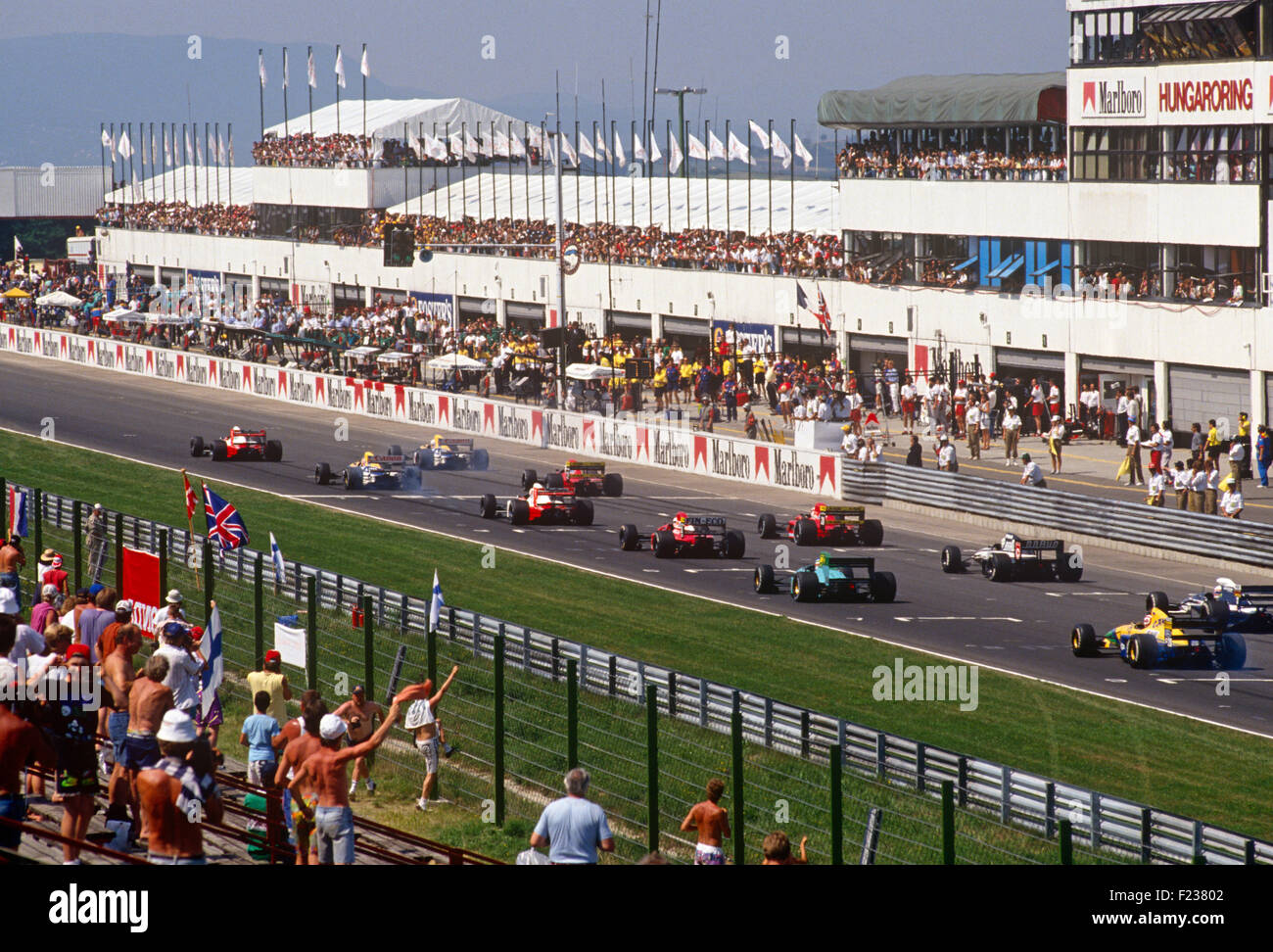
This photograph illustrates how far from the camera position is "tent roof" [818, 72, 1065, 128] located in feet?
184

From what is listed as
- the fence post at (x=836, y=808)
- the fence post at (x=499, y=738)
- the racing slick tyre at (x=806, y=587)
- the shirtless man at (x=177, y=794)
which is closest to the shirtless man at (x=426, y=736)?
the fence post at (x=499, y=738)

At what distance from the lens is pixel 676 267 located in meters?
66.1

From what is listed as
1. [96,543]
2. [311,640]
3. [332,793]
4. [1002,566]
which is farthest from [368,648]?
[1002,566]

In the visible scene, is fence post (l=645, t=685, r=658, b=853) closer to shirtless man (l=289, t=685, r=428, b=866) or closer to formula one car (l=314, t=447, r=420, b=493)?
shirtless man (l=289, t=685, r=428, b=866)

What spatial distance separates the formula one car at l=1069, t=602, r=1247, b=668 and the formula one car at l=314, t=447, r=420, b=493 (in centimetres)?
2086

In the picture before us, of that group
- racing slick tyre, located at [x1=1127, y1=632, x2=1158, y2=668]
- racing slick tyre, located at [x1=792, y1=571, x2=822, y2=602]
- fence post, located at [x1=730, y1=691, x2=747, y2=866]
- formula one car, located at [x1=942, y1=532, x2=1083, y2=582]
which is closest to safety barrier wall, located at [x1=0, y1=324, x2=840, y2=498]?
formula one car, located at [x1=942, y1=532, x2=1083, y2=582]

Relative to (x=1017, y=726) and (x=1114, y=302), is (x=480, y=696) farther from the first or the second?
(x=1114, y=302)

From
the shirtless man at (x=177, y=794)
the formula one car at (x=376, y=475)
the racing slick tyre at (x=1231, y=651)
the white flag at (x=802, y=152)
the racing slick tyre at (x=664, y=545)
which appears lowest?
the racing slick tyre at (x=1231, y=651)

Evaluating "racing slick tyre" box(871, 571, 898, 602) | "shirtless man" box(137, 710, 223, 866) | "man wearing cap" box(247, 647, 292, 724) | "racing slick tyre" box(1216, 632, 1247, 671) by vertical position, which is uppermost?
"shirtless man" box(137, 710, 223, 866)

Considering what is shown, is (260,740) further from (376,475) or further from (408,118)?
(408,118)

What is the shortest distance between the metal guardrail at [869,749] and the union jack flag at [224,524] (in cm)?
235

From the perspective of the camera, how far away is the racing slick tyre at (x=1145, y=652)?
26.0 metres

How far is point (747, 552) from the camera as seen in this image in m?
35.3

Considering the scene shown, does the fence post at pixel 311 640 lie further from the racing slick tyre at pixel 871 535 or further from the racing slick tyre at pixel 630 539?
the racing slick tyre at pixel 871 535
